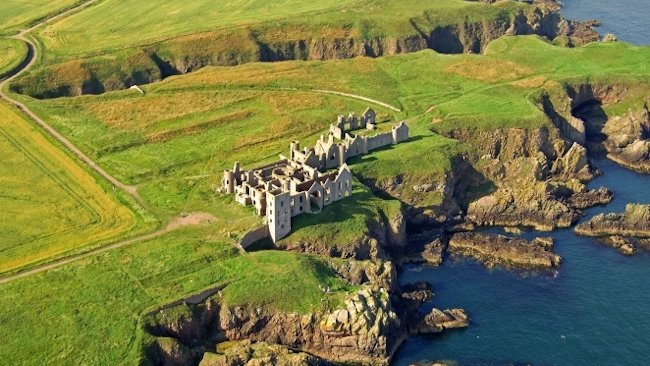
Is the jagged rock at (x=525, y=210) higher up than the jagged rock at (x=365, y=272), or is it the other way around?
the jagged rock at (x=365, y=272)

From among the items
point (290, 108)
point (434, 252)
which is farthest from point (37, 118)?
point (434, 252)

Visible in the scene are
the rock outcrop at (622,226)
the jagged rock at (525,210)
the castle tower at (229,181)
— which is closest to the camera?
the castle tower at (229,181)

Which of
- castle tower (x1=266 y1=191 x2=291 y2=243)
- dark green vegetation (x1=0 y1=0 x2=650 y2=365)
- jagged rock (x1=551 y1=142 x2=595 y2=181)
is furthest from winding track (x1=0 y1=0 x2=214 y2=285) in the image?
jagged rock (x1=551 y1=142 x2=595 y2=181)

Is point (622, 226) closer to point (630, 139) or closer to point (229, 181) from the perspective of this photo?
point (630, 139)

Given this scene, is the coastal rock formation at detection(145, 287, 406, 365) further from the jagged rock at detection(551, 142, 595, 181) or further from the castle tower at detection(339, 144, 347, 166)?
the jagged rock at detection(551, 142, 595, 181)

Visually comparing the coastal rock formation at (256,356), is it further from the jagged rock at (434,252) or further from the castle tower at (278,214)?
the jagged rock at (434,252)

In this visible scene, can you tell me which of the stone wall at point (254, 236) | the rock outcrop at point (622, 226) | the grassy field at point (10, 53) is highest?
the grassy field at point (10, 53)

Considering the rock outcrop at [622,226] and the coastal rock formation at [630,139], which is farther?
the coastal rock formation at [630,139]

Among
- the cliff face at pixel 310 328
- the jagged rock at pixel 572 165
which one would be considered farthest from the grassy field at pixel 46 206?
the jagged rock at pixel 572 165
